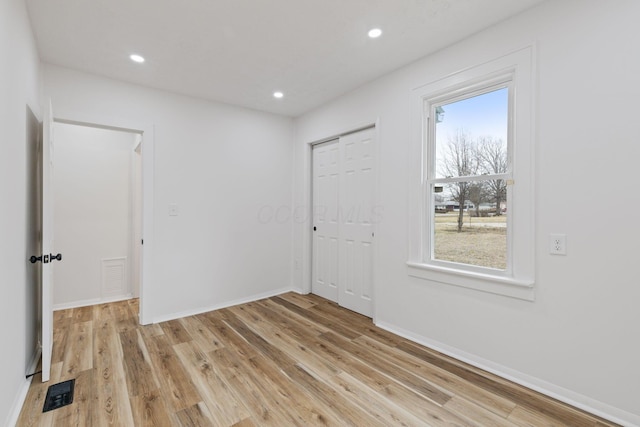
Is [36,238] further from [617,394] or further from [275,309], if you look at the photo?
[617,394]

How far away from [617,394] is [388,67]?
2972 mm

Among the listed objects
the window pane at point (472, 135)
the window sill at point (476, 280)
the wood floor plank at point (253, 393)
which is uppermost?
the window pane at point (472, 135)

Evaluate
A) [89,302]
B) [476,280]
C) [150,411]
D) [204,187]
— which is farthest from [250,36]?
[89,302]

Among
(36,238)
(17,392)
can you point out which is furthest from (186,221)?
(17,392)

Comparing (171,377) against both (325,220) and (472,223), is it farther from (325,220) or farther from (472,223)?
(472,223)

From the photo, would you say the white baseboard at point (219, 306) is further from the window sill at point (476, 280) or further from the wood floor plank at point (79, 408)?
the window sill at point (476, 280)

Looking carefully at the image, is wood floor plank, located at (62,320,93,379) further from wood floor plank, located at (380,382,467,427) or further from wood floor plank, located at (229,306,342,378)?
wood floor plank, located at (380,382,467,427)

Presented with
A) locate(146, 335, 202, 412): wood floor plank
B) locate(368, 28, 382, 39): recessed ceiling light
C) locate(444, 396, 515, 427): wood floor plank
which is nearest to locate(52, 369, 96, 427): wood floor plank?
locate(146, 335, 202, 412): wood floor plank

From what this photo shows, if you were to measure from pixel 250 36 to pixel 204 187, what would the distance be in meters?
1.90

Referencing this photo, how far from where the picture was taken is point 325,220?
4.12m

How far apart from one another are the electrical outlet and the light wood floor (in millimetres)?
968

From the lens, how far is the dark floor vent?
6.25 feet

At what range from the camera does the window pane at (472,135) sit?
233 cm

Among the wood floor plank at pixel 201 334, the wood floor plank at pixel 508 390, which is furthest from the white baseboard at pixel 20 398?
the wood floor plank at pixel 508 390
